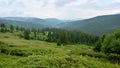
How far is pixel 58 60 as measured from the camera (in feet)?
103

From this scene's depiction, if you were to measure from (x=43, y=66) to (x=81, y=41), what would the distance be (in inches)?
5680

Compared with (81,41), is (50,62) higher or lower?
higher

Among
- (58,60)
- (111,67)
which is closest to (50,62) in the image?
(58,60)

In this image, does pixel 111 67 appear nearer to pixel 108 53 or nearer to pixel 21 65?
pixel 21 65

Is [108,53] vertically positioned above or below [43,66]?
below

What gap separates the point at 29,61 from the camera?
30.3 metres

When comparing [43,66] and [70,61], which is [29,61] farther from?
[70,61]

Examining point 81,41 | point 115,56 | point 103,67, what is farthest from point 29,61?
point 81,41

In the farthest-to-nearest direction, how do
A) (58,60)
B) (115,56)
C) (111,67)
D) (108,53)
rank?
(108,53) → (115,56) → (111,67) → (58,60)

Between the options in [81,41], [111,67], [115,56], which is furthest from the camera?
[81,41]

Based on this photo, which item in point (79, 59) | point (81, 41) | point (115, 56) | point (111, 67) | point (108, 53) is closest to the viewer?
point (79, 59)

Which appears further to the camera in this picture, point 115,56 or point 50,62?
point 115,56

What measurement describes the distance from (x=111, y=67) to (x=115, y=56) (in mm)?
34521

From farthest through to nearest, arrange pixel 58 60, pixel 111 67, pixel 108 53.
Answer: pixel 108 53 < pixel 111 67 < pixel 58 60
